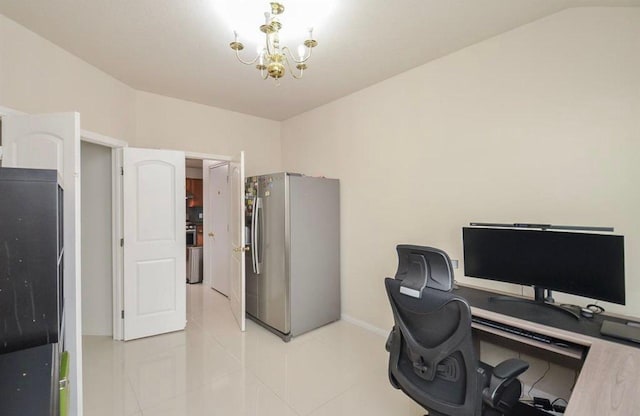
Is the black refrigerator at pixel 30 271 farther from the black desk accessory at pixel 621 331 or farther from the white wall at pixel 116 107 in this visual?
the black desk accessory at pixel 621 331

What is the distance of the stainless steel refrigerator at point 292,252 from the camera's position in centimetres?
319

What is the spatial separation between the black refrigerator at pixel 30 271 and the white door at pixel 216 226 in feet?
11.7

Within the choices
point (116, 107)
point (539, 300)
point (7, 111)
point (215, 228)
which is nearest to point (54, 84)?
point (7, 111)

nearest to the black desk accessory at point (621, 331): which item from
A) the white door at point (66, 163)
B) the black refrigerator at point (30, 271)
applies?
the black refrigerator at point (30, 271)

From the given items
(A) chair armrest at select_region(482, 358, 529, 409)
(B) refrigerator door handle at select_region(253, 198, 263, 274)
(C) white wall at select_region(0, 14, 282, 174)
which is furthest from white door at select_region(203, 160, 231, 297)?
(A) chair armrest at select_region(482, 358, 529, 409)

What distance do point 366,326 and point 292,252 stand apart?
1.27 meters

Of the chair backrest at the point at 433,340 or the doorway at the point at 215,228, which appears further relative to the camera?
the doorway at the point at 215,228

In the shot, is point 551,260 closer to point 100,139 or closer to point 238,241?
point 238,241

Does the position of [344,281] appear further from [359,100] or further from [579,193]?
[579,193]

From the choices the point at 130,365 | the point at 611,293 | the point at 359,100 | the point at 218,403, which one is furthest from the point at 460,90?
the point at 130,365

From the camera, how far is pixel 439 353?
1.42 m

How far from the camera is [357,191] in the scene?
350cm

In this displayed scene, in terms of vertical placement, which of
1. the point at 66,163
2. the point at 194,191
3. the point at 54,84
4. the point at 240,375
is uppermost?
the point at 54,84

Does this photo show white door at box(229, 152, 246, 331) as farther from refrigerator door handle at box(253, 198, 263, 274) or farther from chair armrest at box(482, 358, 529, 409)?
chair armrest at box(482, 358, 529, 409)
